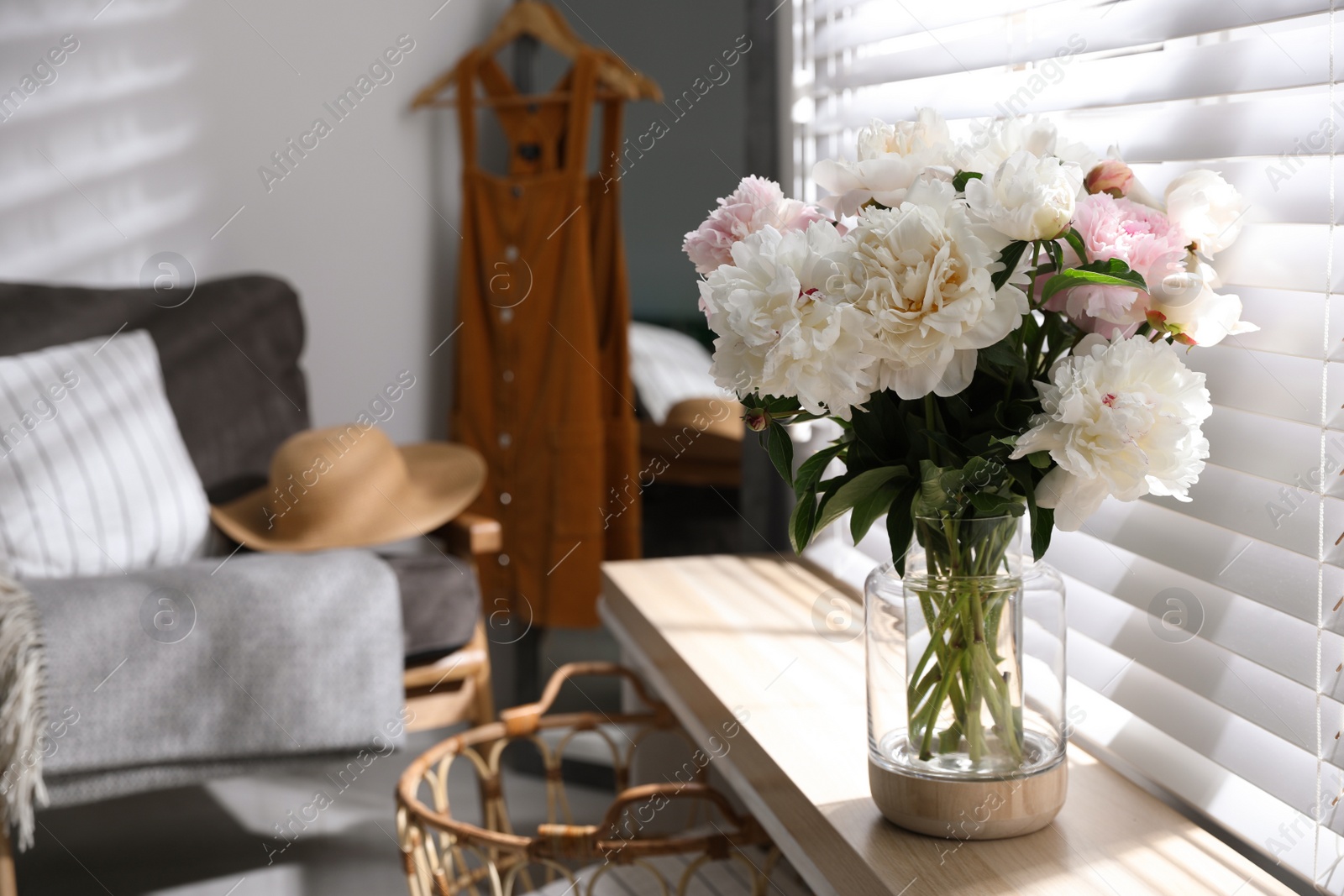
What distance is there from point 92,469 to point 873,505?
156 centimetres

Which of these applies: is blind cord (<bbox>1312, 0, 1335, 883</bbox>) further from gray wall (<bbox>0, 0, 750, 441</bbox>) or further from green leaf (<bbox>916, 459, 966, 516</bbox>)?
gray wall (<bbox>0, 0, 750, 441</bbox>)

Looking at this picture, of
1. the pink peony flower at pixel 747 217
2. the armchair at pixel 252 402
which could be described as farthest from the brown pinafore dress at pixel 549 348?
Answer: the pink peony flower at pixel 747 217

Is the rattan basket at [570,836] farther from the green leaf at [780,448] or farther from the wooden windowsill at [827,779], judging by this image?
the green leaf at [780,448]

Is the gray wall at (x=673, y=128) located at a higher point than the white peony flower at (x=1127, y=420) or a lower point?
higher

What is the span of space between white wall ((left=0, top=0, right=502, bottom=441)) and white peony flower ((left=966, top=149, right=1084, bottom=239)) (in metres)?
1.97

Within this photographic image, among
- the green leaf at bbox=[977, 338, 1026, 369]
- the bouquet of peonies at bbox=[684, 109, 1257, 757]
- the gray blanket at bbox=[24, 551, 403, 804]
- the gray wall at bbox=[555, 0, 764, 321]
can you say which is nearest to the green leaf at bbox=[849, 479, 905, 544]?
the bouquet of peonies at bbox=[684, 109, 1257, 757]

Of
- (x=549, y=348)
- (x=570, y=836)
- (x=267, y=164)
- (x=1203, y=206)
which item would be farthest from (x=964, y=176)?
(x=267, y=164)

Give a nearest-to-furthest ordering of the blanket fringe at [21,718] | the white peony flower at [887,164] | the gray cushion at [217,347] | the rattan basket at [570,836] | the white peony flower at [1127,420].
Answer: the white peony flower at [1127,420] → the white peony flower at [887,164] → the rattan basket at [570,836] → the blanket fringe at [21,718] → the gray cushion at [217,347]

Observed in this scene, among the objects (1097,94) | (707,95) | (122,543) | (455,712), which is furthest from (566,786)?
(1097,94)

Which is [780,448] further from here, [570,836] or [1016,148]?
[570,836]

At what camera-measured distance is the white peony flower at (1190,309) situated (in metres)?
0.65

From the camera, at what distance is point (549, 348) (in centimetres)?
222

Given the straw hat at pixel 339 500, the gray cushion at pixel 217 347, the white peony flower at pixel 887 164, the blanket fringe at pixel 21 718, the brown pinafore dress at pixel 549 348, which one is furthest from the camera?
the brown pinafore dress at pixel 549 348

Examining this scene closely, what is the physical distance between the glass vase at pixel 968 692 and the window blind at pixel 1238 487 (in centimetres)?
13
